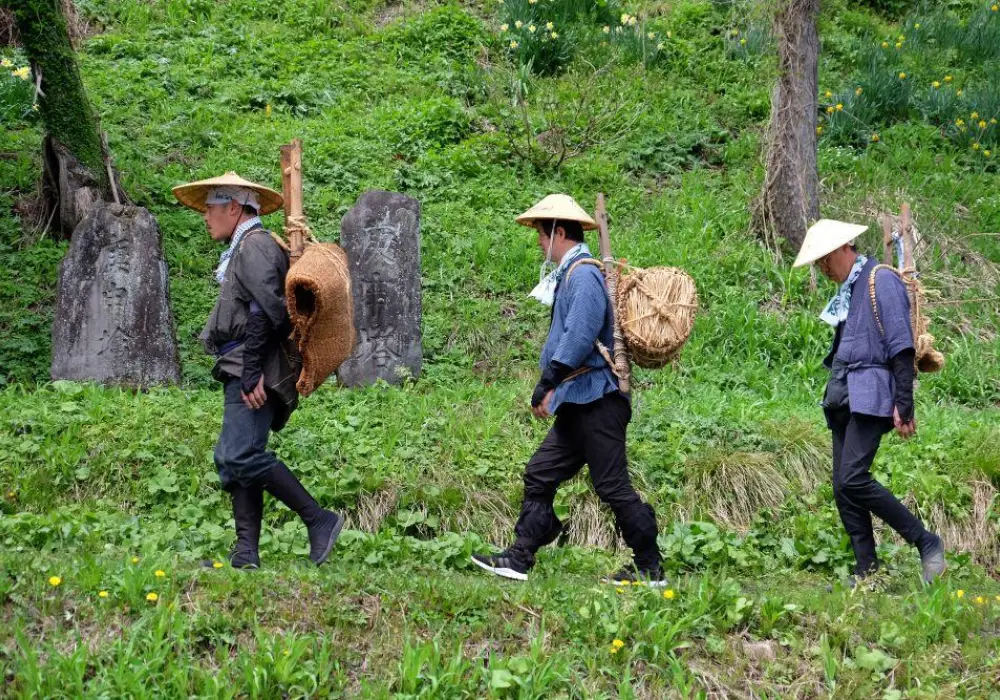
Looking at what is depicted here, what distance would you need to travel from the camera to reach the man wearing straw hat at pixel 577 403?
500cm

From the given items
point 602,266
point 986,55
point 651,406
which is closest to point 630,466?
point 651,406

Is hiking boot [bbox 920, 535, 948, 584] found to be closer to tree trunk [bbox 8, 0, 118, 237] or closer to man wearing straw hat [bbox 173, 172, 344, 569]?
man wearing straw hat [bbox 173, 172, 344, 569]

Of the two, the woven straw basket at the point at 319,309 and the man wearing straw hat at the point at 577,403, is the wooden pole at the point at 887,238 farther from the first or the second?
the woven straw basket at the point at 319,309

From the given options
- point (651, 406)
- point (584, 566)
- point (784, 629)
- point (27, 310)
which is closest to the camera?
point (784, 629)

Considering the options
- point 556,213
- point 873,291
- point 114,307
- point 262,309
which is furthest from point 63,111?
point 873,291

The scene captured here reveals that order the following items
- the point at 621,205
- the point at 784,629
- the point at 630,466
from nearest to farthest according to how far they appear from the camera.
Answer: the point at 784,629, the point at 630,466, the point at 621,205

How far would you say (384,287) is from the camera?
8.48 m

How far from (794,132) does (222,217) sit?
6.84m

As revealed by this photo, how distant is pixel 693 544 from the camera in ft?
20.1

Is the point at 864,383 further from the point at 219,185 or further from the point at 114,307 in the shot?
the point at 114,307

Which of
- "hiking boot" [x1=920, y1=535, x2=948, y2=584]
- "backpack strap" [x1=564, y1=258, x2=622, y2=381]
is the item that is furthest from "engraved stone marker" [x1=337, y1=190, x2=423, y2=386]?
"hiking boot" [x1=920, y1=535, x2=948, y2=584]

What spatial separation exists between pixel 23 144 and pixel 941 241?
9.64 meters

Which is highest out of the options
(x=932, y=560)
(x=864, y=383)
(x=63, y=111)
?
(x=63, y=111)

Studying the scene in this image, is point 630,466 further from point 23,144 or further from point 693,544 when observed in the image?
point 23,144
